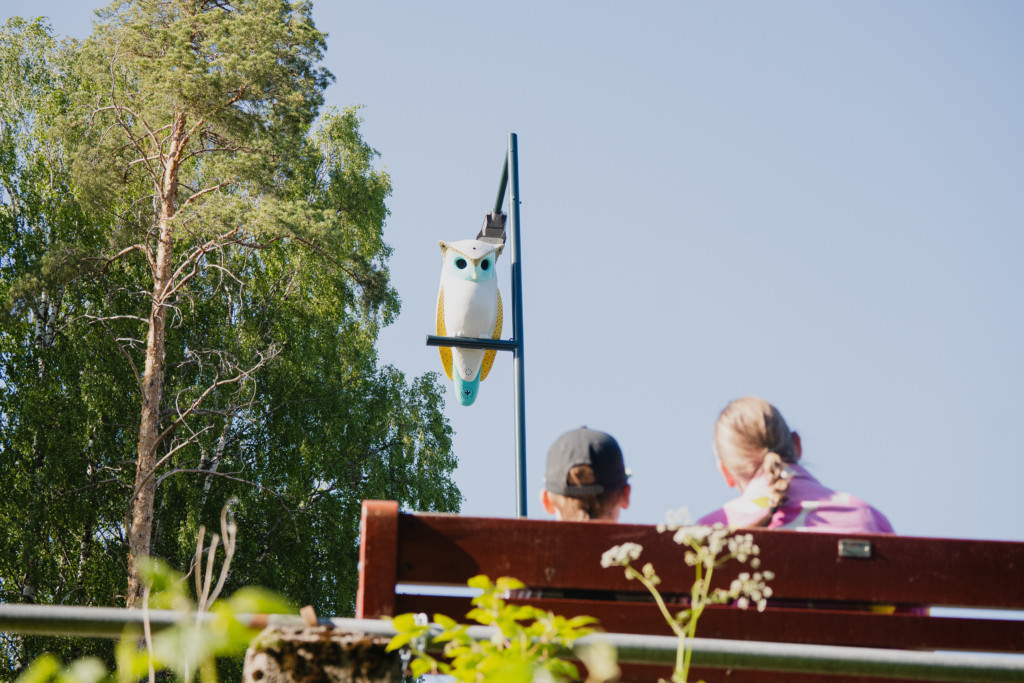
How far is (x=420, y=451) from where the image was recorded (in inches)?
707

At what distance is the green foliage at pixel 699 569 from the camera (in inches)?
61.4

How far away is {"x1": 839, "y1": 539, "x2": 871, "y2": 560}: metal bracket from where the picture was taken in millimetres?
1789

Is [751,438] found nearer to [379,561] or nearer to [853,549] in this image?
[853,549]

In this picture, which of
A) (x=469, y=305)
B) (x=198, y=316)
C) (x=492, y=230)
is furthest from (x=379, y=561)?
(x=198, y=316)

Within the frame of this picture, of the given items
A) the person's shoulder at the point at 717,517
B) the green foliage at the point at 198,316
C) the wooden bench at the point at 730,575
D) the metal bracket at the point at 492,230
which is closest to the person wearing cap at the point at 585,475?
the person's shoulder at the point at 717,517

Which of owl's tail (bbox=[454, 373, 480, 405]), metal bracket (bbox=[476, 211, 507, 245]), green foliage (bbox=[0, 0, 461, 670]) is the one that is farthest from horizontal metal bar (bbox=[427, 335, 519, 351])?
green foliage (bbox=[0, 0, 461, 670])

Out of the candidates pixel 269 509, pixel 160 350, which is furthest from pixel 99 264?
pixel 269 509

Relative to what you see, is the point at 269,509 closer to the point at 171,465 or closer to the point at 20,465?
the point at 171,465

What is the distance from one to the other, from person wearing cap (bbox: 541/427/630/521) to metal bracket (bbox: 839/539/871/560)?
667 millimetres

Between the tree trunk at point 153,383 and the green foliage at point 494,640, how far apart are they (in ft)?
41.1

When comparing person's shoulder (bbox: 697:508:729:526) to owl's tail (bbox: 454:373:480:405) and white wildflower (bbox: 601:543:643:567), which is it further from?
owl's tail (bbox: 454:373:480:405)

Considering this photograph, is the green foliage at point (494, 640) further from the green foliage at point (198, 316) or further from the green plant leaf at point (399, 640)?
the green foliage at point (198, 316)

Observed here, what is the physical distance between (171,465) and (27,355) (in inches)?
124

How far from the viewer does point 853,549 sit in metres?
1.79
